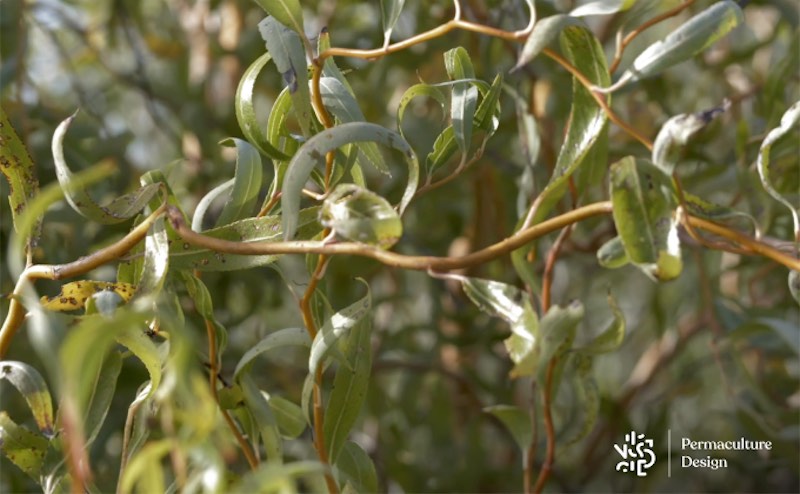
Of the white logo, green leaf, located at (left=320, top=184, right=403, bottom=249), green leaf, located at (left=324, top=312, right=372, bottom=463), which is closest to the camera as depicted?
green leaf, located at (left=320, top=184, right=403, bottom=249)

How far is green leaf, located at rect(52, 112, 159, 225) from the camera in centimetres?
36

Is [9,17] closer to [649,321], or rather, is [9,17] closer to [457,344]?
[457,344]

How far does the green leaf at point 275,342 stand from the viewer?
0.39m

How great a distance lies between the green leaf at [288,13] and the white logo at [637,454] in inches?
18.6

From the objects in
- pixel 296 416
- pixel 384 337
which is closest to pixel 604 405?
pixel 384 337

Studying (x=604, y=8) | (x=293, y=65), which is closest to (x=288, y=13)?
(x=293, y=65)

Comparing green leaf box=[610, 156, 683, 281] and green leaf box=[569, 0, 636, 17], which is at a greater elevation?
green leaf box=[569, 0, 636, 17]

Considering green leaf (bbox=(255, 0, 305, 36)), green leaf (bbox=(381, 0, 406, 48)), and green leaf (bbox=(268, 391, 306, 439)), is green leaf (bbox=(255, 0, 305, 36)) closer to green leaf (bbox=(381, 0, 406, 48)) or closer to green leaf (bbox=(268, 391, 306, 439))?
green leaf (bbox=(381, 0, 406, 48))

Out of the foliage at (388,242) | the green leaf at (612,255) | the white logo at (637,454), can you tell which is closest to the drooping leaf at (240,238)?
the foliage at (388,242)

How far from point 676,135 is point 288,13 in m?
0.14

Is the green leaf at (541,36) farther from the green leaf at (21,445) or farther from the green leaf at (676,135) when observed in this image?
the green leaf at (21,445)

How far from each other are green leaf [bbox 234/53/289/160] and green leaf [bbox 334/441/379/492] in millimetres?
131

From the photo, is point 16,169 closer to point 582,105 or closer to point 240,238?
point 240,238

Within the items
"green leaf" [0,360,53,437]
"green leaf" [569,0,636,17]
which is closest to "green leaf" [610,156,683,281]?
"green leaf" [569,0,636,17]
